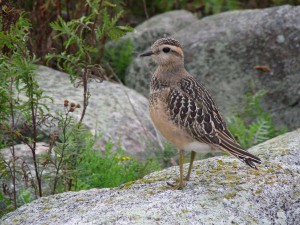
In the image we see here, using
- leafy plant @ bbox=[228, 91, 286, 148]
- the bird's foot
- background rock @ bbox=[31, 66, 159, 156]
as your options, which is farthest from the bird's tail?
leafy plant @ bbox=[228, 91, 286, 148]

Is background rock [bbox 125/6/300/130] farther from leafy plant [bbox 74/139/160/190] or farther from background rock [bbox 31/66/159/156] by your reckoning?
leafy plant [bbox 74/139/160/190]

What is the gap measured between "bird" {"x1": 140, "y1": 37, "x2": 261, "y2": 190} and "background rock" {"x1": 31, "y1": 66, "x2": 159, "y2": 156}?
2.28 m

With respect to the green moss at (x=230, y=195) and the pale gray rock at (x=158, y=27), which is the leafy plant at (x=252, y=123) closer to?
the pale gray rock at (x=158, y=27)

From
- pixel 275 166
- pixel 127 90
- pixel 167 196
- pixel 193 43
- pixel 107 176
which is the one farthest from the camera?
pixel 193 43

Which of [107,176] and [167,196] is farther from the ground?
[167,196]

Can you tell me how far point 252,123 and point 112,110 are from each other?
7.04ft

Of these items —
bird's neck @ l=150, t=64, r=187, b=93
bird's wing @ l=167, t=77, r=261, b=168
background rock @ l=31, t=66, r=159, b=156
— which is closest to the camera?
bird's wing @ l=167, t=77, r=261, b=168

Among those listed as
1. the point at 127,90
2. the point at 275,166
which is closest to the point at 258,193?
the point at 275,166

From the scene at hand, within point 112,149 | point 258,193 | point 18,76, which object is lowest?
point 112,149

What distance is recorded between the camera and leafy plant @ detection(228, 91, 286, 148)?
32.3 feet

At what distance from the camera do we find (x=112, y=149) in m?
9.41

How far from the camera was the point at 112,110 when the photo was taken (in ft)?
33.8

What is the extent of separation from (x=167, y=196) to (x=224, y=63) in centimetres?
575

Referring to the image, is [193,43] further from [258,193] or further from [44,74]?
[258,193]
